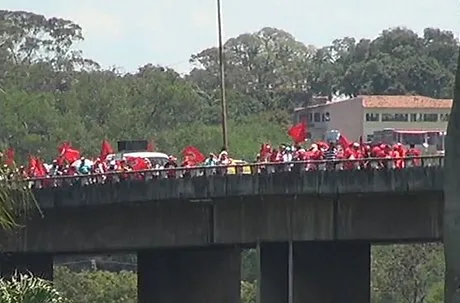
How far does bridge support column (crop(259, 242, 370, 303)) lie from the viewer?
39688 mm

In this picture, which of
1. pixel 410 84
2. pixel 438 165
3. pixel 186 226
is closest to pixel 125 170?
pixel 186 226

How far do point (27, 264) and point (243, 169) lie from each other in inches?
397

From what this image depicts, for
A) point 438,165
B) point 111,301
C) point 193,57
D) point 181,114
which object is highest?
point 193,57

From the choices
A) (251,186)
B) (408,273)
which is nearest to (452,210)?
(251,186)

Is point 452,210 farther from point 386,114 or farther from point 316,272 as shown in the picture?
point 386,114

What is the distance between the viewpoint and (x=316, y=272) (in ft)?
132

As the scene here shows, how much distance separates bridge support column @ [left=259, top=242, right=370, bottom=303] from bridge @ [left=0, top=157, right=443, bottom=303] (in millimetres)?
28

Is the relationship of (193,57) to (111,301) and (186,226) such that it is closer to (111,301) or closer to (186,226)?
(111,301)

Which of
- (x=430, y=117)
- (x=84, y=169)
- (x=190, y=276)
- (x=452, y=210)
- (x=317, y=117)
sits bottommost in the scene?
(x=190, y=276)

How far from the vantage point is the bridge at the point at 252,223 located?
3672 centimetres

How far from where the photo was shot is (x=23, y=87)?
11256cm

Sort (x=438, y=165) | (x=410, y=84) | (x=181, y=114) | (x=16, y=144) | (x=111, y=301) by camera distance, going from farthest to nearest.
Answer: (x=410, y=84) → (x=181, y=114) → (x=16, y=144) → (x=111, y=301) → (x=438, y=165)

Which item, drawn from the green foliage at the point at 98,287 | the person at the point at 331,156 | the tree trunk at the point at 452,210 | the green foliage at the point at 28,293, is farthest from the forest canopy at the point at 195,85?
→ the tree trunk at the point at 452,210

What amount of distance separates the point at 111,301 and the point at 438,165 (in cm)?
3481
